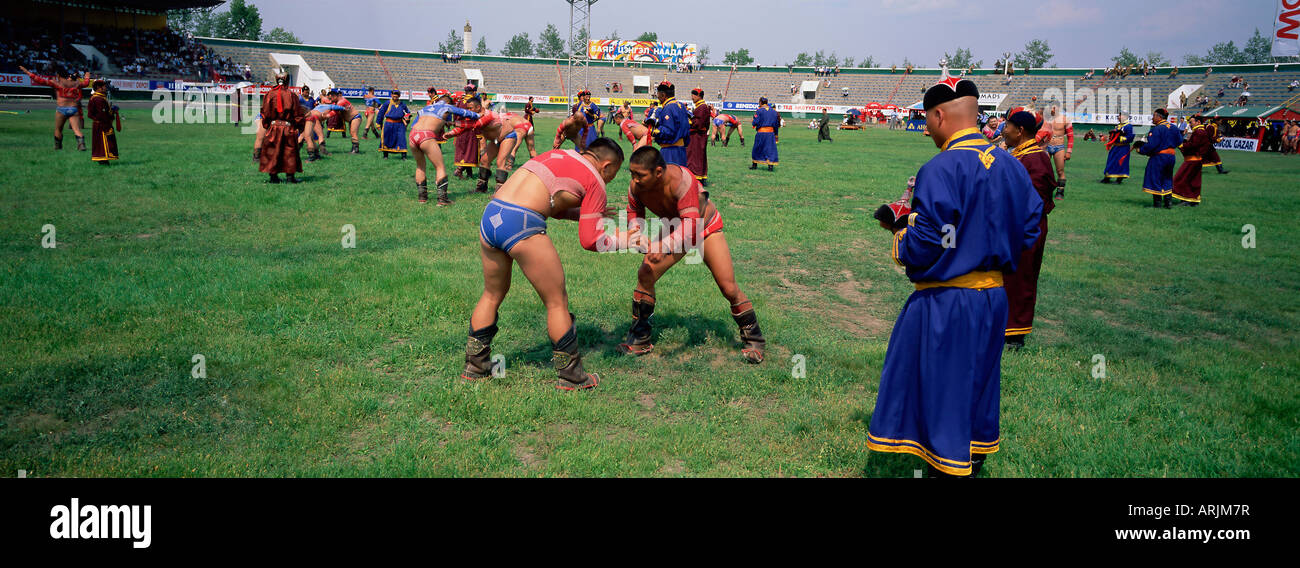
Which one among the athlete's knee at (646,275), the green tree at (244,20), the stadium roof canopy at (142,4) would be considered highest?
the green tree at (244,20)

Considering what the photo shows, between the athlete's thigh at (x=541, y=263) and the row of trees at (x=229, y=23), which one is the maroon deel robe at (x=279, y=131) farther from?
the row of trees at (x=229, y=23)

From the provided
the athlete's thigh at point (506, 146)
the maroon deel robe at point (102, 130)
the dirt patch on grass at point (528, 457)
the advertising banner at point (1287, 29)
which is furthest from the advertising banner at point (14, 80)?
the advertising banner at point (1287, 29)

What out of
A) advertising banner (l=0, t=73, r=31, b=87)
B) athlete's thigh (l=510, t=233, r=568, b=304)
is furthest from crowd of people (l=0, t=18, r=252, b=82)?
athlete's thigh (l=510, t=233, r=568, b=304)

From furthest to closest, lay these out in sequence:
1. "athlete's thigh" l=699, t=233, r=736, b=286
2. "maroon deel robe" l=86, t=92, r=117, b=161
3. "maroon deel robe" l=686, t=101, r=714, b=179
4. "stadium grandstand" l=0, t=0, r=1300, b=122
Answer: "stadium grandstand" l=0, t=0, r=1300, b=122
"maroon deel robe" l=686, t=101, r=714, b=179
"maroon deel robe" l=86, t=92, r=117, b=161
"athlete's thigh" l=699, t=233, r=736, b=286

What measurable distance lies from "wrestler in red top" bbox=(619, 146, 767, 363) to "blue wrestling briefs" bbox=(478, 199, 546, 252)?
3.16 feet

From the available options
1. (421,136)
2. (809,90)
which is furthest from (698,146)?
(809,90)

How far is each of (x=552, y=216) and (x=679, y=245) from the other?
128 centimetres

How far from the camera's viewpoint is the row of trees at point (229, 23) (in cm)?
8706

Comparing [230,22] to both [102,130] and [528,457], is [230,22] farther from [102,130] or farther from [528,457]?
[528,457]

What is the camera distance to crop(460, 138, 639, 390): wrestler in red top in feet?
14.7

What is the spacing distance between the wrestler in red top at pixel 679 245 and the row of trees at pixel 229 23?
263 feet

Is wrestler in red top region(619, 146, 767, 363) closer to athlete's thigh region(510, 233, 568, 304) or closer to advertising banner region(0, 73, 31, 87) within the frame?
athlete's thigh region(510, 233, 568, 304)

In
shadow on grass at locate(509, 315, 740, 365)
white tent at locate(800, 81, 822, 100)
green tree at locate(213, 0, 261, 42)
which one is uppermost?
green tree at locate(213, 0, 261, 42)

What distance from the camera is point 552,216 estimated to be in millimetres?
4629
